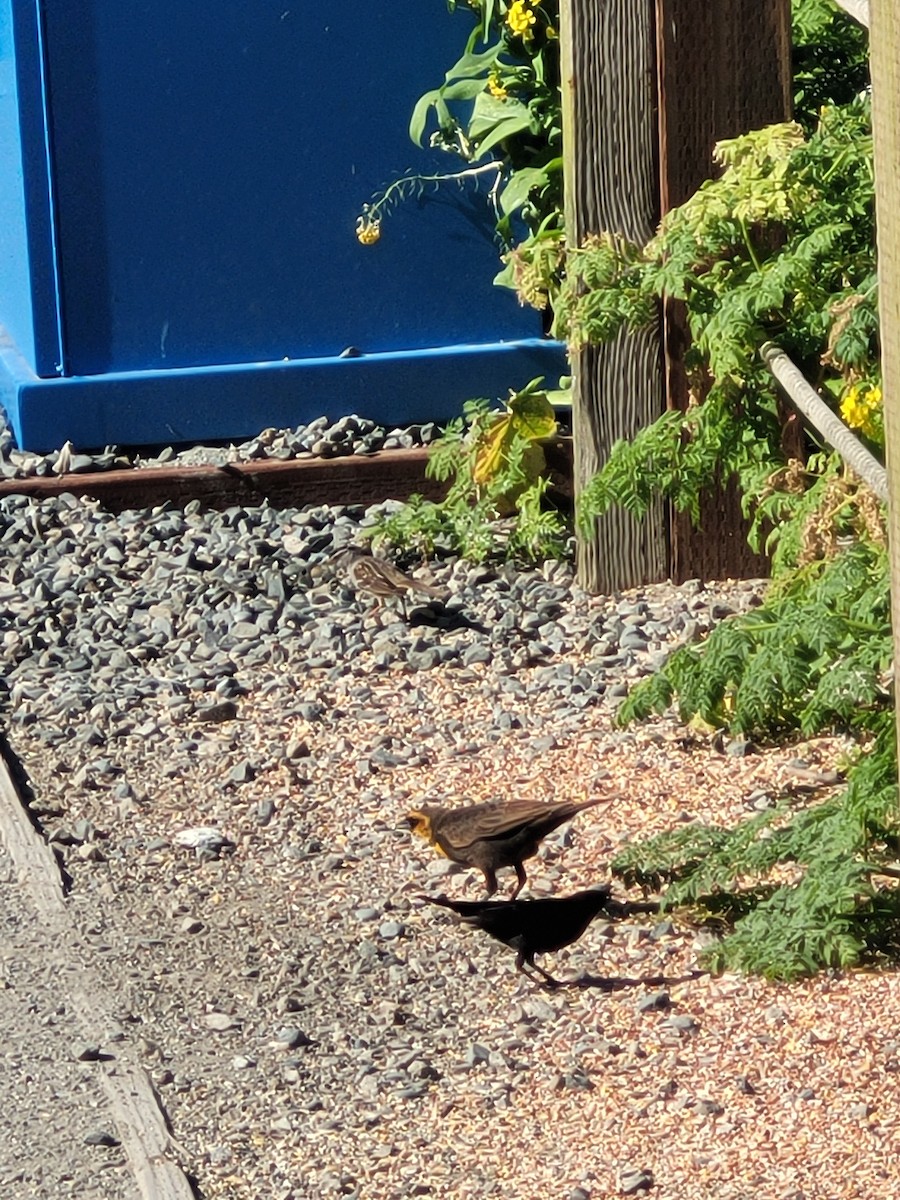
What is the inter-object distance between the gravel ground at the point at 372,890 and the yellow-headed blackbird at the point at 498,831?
17 cm

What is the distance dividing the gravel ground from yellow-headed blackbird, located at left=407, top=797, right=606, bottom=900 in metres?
0.17

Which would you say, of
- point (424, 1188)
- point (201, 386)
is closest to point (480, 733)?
point (424, 1188)

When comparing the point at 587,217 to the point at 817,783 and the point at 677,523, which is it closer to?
the point at 677,523

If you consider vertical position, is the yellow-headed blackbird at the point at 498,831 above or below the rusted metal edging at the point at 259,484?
below

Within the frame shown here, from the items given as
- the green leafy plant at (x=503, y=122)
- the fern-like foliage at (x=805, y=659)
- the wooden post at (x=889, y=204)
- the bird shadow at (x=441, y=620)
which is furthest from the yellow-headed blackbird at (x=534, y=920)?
the green leafy plant at (x=503, y=122)

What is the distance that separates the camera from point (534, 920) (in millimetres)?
3830

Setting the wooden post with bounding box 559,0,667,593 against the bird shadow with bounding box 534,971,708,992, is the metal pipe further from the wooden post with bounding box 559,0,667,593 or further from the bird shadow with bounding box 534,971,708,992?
the wooden post with bounding box 559,0,667,593

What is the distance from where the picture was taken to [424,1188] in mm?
3258

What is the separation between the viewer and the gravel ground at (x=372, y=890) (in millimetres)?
3381

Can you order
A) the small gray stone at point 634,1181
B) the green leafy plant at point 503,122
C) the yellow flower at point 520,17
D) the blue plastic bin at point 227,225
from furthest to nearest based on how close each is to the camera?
the blue plastic bin at point 227,225, the green leafy plant at point 503,122, the yellow flower at point 520,17, the small gray stone at point 634,1181

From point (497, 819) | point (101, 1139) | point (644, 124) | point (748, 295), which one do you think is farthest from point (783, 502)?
point (101, 1139)

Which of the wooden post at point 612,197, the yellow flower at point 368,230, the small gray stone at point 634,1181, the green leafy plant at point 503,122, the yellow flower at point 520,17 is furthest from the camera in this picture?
the yellow flower at point 368,230

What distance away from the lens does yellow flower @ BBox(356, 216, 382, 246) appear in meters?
7.58

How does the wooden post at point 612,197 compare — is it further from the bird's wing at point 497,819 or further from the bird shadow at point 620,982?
the bird shadow at point 620,982
